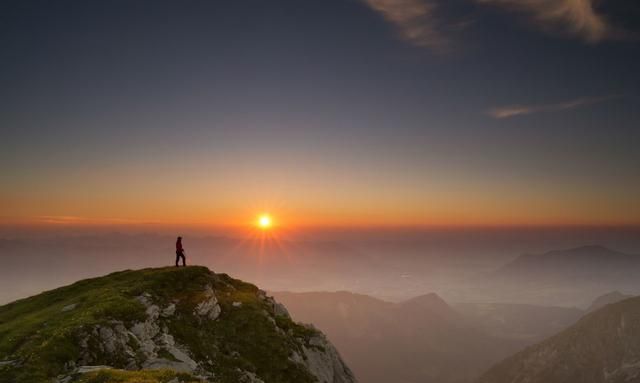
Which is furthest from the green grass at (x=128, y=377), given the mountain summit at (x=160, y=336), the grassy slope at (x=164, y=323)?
the grassy slope at (x=164, y=323)

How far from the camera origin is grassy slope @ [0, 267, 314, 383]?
88.2 ft

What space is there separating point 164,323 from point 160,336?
94.3 inches

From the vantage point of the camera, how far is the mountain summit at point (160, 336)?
83.9ft

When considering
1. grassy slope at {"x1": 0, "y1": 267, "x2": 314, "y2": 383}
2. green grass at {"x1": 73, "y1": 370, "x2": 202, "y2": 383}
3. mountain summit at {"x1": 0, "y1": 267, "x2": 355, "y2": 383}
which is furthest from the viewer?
grassy slope at {"x1": 0, "y1": 267, "x2": 314, "y2": 383}

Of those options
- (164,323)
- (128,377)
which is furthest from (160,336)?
(128,377)

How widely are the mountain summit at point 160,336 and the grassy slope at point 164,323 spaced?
96mm

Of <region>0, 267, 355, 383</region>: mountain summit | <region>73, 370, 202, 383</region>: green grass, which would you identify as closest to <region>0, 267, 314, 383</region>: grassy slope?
<region>0, 267, 355, 383</region>: mountain summit

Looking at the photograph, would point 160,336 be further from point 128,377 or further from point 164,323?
point 128,377

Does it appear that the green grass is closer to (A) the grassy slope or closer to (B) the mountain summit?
(B) the mountain summit

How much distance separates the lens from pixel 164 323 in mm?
35812

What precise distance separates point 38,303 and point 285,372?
3227cm

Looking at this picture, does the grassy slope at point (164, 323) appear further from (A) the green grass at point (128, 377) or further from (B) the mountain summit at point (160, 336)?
(A) the green grass at point (128, 377)

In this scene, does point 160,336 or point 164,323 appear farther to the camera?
point 164,323

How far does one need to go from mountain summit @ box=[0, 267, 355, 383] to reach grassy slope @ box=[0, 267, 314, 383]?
0.10m
